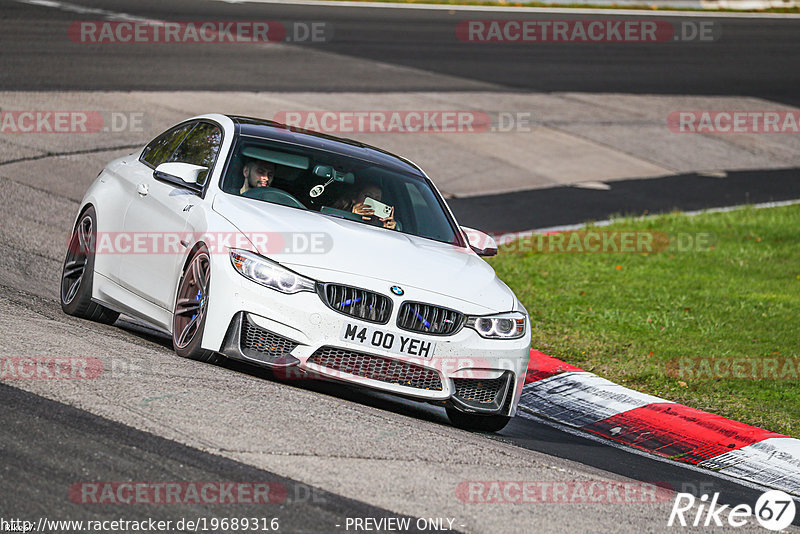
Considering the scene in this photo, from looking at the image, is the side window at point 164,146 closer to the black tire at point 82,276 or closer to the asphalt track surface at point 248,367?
the black tire at point 82,276

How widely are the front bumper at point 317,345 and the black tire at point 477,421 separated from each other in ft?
1.60

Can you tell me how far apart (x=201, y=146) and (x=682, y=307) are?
536 cm

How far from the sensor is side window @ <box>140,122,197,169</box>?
29.2 feet

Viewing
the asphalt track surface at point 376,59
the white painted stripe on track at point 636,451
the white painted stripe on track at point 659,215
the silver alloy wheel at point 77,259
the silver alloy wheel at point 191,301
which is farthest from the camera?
the asphalt track surface at point 376,59

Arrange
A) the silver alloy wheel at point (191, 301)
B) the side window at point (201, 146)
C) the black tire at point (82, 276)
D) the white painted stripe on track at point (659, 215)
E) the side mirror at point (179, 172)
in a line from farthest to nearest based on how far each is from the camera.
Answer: the white painted stripe on track at point (659, 215) → the black tire at point (82, 276) → the side window at point (201, 146) → the side mirror at point (179, 172) → the silver alloy wheel at point (191, 301)

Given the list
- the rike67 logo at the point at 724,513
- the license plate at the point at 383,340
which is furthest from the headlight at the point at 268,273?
the rike67 logo at the point at 724,513

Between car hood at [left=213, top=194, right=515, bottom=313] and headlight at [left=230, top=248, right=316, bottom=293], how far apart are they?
2.0 inches

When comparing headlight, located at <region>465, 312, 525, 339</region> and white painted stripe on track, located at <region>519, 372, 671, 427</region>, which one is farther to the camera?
white painted stripe on track, located at <region>519, 372, 671, 427</region>

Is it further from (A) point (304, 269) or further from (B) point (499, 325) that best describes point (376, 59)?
(A) point (304, 269)

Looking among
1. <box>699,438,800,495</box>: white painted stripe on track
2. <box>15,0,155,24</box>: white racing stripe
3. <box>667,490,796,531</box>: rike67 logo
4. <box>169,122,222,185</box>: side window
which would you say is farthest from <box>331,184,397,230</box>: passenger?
<box>15,0,155,24</box>: white racing stripe

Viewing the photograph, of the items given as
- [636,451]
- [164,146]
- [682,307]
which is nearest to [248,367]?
[164,146]

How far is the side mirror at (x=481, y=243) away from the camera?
27.5 ft

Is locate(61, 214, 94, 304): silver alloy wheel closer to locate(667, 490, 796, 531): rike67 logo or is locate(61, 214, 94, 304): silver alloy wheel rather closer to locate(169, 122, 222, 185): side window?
locate(169, 122, 222, 185): side window

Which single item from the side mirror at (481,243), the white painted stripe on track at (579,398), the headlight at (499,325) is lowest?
the white painted stripe on track at (579,398)
